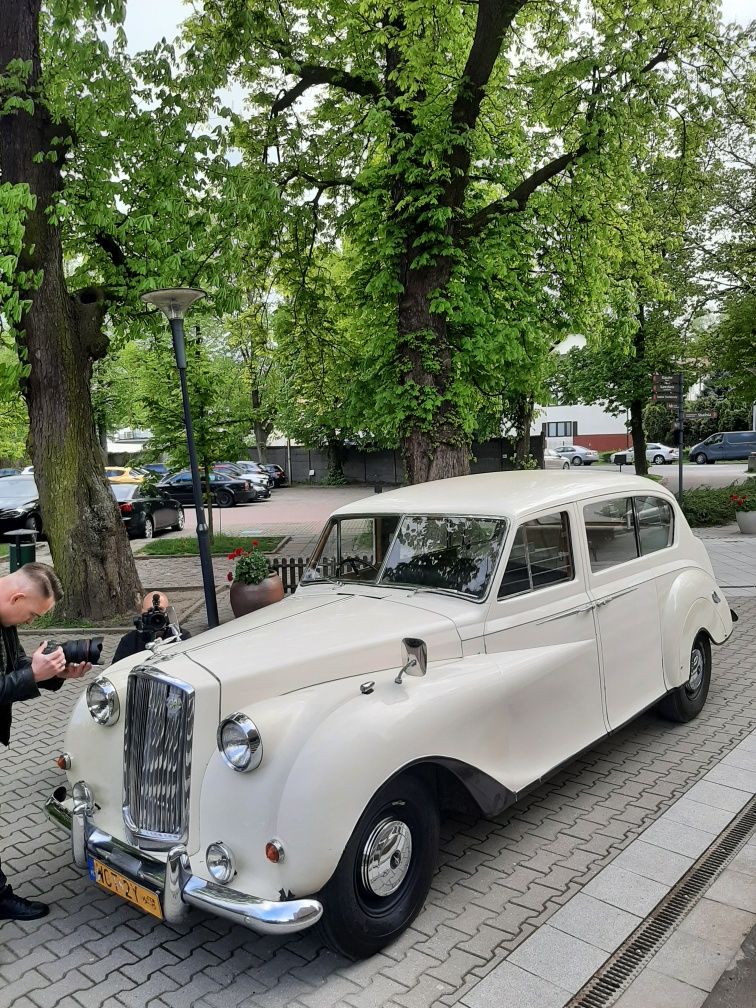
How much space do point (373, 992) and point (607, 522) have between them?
3.26 metres

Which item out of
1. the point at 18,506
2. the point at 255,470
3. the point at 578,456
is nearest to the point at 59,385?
the point at 18,506

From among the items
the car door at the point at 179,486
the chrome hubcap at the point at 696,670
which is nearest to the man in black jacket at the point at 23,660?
the chrome hubcap at the point at 696,670

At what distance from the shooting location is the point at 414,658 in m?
3.55

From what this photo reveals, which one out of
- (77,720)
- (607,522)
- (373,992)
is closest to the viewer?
(373,992)

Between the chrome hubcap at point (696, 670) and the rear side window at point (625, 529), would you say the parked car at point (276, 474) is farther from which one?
the rear side window at point (625, 529)

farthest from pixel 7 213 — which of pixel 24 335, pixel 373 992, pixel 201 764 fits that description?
pixel 373 992

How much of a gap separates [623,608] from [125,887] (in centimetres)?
340

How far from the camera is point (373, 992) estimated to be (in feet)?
10.3

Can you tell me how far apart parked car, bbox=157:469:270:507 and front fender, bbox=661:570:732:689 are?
23687 mm

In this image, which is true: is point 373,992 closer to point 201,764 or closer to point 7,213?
point 201,764

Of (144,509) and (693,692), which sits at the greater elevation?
(144,509)

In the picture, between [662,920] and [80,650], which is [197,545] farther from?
[662,920]

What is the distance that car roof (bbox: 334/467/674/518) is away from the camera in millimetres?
4715

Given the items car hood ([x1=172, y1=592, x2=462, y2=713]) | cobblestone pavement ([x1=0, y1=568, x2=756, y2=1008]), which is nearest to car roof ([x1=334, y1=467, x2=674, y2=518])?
car hood ([x1=172, y1=592, x2=462, y2=713])
